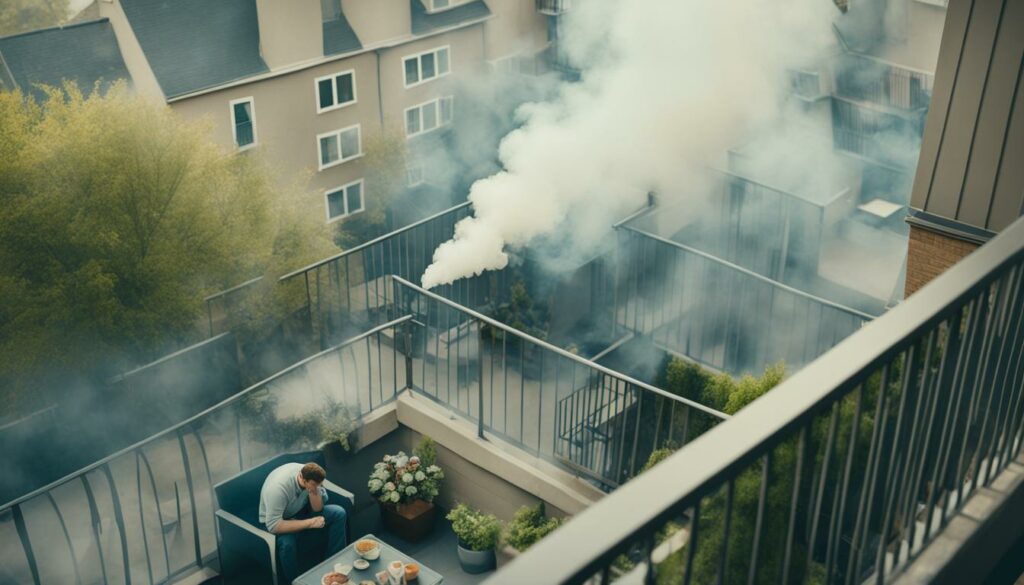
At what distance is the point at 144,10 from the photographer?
15.7 meters

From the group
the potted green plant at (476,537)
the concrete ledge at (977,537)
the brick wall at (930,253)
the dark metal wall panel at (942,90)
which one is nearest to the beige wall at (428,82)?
the potted green plant at (476,537)

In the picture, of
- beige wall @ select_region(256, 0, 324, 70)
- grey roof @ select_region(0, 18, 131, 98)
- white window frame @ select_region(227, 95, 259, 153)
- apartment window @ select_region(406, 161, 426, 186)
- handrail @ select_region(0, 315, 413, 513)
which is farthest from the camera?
apartment window @ select_region(406, 161, 426, 186)

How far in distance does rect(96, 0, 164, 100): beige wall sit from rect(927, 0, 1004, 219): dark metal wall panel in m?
12.7

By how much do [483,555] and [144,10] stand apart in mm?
12240

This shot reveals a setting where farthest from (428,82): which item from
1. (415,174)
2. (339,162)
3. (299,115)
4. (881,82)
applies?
(881,82)

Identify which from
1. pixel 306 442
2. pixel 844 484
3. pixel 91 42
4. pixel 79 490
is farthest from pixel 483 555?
pixel 91 42

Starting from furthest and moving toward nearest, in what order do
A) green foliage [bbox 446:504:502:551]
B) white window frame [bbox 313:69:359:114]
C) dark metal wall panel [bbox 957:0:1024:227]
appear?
white window frame [bbox 313:69:359:114], green foliage [bbox 446:504:502:551], dark metal wall panel [bbox 957:0:1024:227]

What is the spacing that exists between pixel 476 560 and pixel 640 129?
21.3 feet

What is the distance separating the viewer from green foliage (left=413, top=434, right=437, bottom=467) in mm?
6660

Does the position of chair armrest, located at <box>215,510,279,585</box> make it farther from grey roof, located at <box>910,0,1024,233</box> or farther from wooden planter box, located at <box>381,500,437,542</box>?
grey roof, located at <box>910,0,1024,233</box>

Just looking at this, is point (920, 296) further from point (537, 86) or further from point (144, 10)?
point (537, 86)

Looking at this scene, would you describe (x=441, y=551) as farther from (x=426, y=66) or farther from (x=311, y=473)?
(x=426, y=66)

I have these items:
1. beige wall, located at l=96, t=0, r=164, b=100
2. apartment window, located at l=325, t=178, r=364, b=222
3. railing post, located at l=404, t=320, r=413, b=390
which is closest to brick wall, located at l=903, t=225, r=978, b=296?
railing post, located at l=404, t=320, r=413, b=390

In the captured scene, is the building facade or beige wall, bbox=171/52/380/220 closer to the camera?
the building facade
